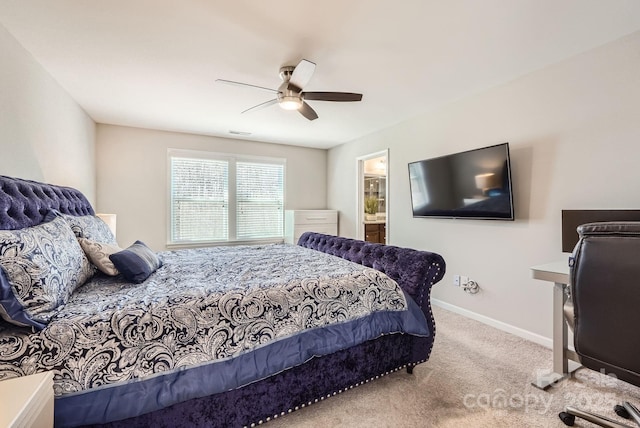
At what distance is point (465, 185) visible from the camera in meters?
3.05

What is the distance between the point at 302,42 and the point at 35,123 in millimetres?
2364

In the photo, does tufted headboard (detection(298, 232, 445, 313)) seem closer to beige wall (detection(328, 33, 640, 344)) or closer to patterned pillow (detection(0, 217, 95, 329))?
beige wall (detection(328, 33, 640, 344))

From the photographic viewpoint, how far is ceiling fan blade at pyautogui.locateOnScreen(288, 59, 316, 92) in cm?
209

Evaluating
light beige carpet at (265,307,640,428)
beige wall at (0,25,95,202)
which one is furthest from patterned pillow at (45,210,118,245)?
light beige carpet at (265,307,640,428)

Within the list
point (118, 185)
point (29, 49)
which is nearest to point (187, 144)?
point (118, 185)

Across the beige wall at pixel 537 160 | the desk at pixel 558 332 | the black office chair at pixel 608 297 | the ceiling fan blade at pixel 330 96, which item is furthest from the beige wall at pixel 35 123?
the beige wall at pixel 537 160

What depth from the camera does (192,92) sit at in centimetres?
306

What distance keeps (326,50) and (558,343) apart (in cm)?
275

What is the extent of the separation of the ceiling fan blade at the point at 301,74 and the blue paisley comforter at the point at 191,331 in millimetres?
1482

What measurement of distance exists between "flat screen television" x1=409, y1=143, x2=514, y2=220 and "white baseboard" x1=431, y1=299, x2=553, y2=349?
1067mm

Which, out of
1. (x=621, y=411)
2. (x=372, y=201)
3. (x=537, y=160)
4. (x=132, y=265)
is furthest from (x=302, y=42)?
(x=372, y=201)

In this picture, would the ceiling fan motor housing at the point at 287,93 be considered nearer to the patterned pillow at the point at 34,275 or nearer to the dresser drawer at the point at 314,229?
the patterned pillow at the point at 34,275

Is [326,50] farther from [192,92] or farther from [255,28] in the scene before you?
[192,92]

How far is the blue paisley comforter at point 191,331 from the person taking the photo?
1139mm
